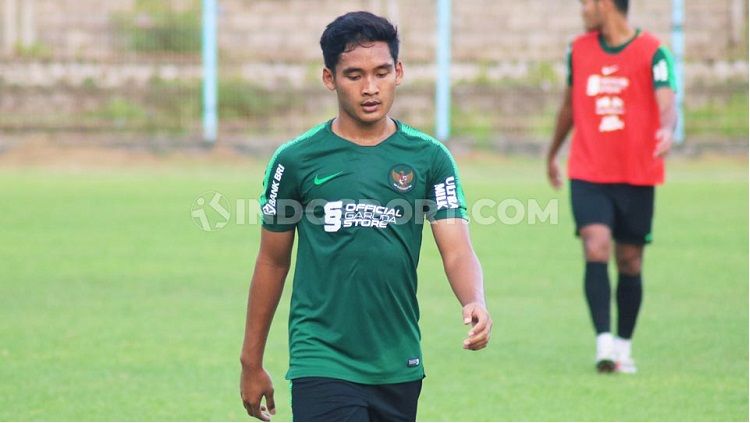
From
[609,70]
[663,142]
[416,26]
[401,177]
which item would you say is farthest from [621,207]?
[416,26]

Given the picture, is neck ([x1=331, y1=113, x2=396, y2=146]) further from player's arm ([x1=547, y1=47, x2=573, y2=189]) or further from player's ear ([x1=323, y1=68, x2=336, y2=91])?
player's arm ([x1=547, y1=47, x2=573, y2=189])

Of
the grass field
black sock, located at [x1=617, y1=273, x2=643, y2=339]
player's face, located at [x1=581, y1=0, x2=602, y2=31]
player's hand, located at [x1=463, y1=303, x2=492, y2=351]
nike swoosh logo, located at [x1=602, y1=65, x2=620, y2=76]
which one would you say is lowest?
the grass field

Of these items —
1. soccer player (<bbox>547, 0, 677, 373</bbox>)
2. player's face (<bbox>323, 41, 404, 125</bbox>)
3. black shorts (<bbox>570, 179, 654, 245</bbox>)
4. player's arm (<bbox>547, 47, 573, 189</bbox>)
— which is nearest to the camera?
player's face (<bbox>323, 41, 404, 125</bbox>)

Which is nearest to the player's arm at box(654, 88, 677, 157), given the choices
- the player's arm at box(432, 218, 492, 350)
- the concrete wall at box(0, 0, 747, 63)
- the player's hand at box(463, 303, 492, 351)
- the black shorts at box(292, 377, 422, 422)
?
the player's arm at box(432, 218, 492, 350)

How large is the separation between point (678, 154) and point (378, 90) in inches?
874

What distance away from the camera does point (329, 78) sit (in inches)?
185

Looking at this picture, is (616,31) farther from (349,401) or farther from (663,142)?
(349,401)

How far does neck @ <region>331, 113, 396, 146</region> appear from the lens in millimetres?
4581

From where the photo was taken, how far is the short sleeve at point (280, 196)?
4.59m

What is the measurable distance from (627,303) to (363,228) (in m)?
4.41

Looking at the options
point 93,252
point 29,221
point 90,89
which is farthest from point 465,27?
point 93,252

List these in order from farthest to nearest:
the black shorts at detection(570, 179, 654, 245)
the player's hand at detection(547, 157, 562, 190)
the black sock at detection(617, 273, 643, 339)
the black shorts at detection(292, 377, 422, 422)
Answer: the player's hand at detection(547, 157, 562, 190) < the black shorts at detection(570, 179, 654, 245) < the black sock at detection(617, 273, 643, 339) < the black shorts at detection(292, 377, 422, 422)

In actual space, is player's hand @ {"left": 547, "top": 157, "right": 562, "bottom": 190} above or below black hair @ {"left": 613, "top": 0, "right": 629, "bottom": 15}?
below

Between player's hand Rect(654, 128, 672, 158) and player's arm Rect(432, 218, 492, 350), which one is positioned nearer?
player's arm Rect(432, 218, 492, 350)
